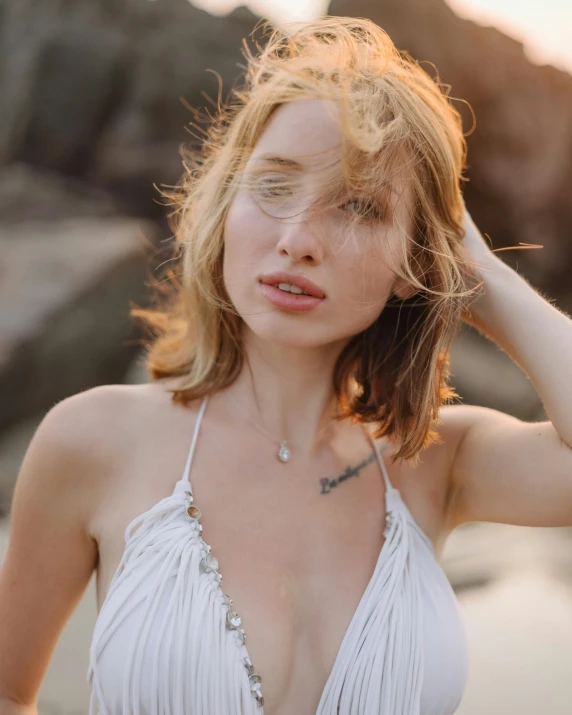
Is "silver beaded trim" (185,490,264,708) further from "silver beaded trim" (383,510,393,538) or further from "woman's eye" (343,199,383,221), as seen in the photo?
"woman's eye" (343,199,383,221)

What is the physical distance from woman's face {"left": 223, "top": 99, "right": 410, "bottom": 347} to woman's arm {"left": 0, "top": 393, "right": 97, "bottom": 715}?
441 mm

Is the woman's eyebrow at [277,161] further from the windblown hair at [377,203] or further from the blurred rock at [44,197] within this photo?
the blurred rock at [44,197]

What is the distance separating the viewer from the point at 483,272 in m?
1.70

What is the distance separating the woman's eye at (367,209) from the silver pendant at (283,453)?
0.53 m

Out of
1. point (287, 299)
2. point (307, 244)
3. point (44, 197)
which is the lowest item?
point (287, 299)

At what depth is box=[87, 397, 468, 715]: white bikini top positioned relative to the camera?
1.33 metres

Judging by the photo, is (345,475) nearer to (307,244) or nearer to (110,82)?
(307,244)

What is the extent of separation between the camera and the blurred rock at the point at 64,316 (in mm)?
4930

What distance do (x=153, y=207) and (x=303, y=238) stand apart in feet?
22.2

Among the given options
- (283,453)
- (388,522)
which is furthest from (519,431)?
(283,453)

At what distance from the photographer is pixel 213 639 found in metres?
1.34

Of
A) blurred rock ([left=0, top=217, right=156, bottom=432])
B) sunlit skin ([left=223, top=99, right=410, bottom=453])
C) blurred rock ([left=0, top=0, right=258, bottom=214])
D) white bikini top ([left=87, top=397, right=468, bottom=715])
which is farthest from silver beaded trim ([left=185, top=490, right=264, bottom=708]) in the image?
blurred rock ([left=0, top=0, right=258, bottom=214])

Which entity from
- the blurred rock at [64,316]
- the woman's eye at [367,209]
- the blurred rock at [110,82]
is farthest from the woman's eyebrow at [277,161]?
the blurred rock at [110,82]

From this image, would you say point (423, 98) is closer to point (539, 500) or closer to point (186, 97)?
point (539, 500)
